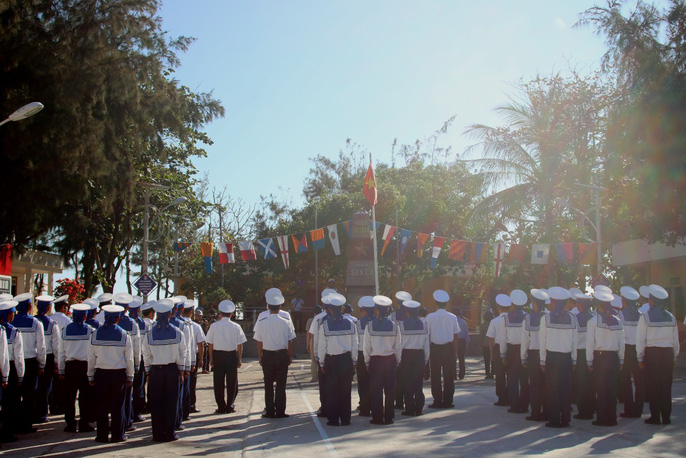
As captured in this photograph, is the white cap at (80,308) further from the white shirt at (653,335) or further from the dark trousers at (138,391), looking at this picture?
the white shirt at (653,335)

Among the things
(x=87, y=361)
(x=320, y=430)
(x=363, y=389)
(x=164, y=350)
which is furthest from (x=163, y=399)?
(x=363, y=389)

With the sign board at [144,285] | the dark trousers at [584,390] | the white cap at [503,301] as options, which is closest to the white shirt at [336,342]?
the dark trousers at [584,390]

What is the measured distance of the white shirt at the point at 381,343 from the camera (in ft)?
39.1

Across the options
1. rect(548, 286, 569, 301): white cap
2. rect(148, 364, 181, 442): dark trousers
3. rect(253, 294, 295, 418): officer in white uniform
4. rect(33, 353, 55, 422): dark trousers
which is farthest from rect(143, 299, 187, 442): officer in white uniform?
rect(548, 286, 569, 301): white cap

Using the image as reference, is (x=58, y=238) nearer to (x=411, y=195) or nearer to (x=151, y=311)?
(x=411, y=195)

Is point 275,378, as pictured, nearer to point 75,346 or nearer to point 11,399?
point 75,346

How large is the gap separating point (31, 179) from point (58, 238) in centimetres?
1955

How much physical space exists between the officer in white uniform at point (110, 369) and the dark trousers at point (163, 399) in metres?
0.37

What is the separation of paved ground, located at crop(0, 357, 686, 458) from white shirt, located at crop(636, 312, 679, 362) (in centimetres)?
121

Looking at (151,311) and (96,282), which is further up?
(96,282)

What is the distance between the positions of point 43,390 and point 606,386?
361 inches

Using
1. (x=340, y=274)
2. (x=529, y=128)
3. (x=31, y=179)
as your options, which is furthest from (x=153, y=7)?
(x=340, y=274)

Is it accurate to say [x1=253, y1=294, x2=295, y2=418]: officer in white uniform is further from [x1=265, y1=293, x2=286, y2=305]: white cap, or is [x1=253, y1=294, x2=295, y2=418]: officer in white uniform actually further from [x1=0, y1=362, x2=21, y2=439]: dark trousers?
[x1=0, y1=362, x2=21, y2=439]: dark trousers

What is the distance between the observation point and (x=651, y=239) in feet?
79.9
